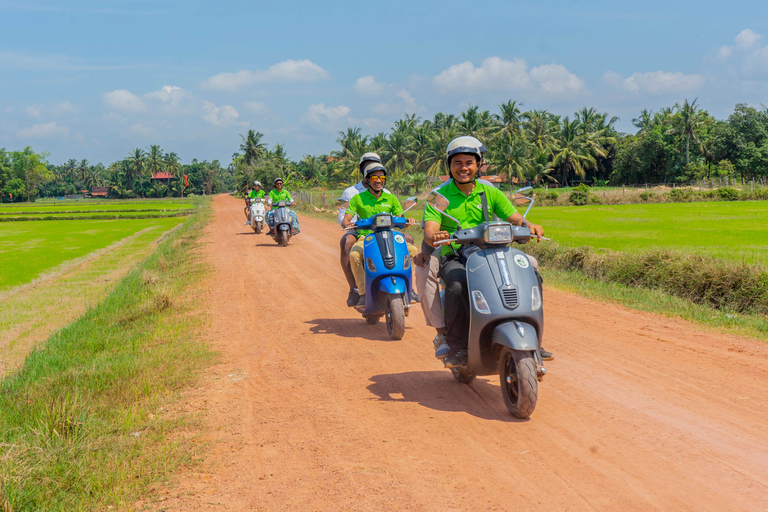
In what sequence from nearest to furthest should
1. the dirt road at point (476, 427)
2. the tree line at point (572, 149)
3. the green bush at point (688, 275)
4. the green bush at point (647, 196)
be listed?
the dirt road at point (476, 427), the green bush at point (688, 275), the green bush at point (647, 196), the tree line at point (572, 149)

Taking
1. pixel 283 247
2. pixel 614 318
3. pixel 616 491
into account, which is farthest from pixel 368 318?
pixel 283 247

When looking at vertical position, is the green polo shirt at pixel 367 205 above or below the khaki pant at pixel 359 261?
above

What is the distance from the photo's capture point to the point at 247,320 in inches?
355

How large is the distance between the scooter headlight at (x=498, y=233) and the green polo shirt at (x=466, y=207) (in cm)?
63

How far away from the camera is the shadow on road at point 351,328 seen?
26.0 ft

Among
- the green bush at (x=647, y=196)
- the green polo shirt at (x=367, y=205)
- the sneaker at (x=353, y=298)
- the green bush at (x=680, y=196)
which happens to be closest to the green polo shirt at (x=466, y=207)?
the green polo shirt at (x=367, y=205)

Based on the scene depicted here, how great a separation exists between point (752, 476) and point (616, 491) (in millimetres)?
849

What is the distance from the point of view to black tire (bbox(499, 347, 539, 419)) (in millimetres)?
4504

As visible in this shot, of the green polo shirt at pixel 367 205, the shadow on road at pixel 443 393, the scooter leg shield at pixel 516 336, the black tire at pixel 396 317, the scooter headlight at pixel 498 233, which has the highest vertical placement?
the green polo shirt at pixel 367 205

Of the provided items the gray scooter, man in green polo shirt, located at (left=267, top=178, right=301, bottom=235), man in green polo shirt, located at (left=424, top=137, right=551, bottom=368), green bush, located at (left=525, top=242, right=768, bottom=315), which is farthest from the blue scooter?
man in green polo shirt, located at (left=267, top=178, right=301, bottom=235)

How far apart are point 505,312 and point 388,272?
10.2 feet

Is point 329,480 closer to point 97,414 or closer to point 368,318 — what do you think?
point 97,414

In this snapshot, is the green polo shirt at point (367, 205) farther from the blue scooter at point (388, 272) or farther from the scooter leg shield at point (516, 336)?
the scooter leg shield at point (516, 336)

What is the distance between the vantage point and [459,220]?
17.4ft
